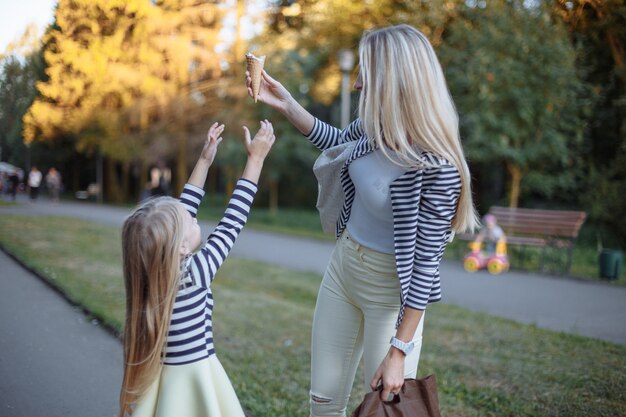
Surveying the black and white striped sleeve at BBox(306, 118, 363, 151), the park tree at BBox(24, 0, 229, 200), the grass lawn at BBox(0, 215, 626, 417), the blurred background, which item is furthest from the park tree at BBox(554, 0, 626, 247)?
the black and white striped sleeve at BBox(306, 118, 363, 151)

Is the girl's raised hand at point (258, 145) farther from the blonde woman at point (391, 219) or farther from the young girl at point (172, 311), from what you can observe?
the blonde woman at point (391, 219)

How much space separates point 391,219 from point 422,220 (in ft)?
0.60

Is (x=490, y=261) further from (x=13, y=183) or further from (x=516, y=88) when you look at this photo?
(x=13, y=183)

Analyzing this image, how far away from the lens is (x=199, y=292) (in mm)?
1981

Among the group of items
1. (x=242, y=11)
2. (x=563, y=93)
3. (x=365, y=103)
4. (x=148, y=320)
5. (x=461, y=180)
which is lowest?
(x=148, y=320)

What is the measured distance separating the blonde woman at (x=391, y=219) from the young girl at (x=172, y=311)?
429 mm

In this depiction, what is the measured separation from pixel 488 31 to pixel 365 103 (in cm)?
1209

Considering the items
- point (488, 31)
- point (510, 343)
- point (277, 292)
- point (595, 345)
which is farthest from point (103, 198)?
point (488, 31)

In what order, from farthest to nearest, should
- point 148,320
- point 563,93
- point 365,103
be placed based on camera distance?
point 563,93 < point 365,103 < point 148,320

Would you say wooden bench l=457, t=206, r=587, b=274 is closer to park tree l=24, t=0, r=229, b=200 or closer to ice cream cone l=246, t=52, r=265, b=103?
park tree l=24, t=0, r=229, b=200

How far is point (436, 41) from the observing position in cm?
1423

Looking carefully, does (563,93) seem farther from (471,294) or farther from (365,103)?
(365,103)

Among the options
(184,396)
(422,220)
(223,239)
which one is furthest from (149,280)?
(422,220)

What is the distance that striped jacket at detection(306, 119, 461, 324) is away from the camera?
1.88m
